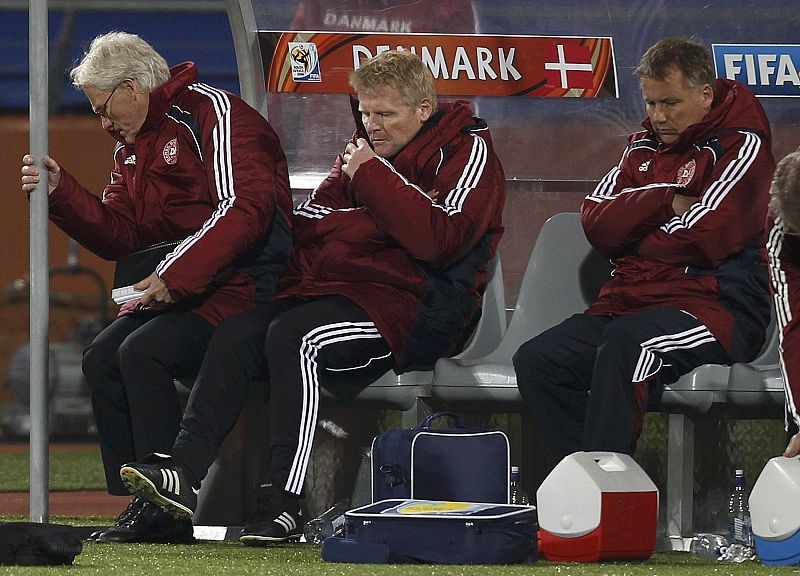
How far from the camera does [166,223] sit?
464 cm

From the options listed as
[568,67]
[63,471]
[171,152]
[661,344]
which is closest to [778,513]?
[661,344]

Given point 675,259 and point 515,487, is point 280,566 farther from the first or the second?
point 675,259

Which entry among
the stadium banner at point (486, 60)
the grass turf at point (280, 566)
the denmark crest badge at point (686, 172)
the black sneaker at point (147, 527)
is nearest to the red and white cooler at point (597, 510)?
the grass turf at point (280, 566)

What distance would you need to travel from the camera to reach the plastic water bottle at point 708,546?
13.8ft

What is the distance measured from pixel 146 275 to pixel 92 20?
4566 mm

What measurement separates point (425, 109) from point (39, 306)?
1178 millimetres

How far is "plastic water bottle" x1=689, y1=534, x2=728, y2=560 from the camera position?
165 inches

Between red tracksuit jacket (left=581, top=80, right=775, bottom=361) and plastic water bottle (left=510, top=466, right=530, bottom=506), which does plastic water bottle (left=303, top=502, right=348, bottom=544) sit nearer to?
plastic water bottle (left=510, top=466, right=530, bottom=506)

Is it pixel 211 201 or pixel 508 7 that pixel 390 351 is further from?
pixel 508 7

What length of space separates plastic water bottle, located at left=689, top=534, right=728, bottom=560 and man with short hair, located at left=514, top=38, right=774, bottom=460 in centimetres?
35

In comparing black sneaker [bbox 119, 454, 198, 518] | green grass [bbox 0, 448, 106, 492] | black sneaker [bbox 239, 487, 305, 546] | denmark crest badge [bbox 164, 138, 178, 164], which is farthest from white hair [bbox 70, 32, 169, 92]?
green grass [bbox 0, 448, 106, 492]

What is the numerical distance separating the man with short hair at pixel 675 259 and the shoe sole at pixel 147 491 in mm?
960

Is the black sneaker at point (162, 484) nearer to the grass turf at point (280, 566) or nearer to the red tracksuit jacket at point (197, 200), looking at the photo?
the grass turf at point (280, 566)

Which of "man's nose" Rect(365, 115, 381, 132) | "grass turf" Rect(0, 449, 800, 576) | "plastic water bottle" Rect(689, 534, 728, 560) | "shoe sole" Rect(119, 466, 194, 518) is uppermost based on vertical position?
"man's nose" Rect(365, 115, 381, 132)
